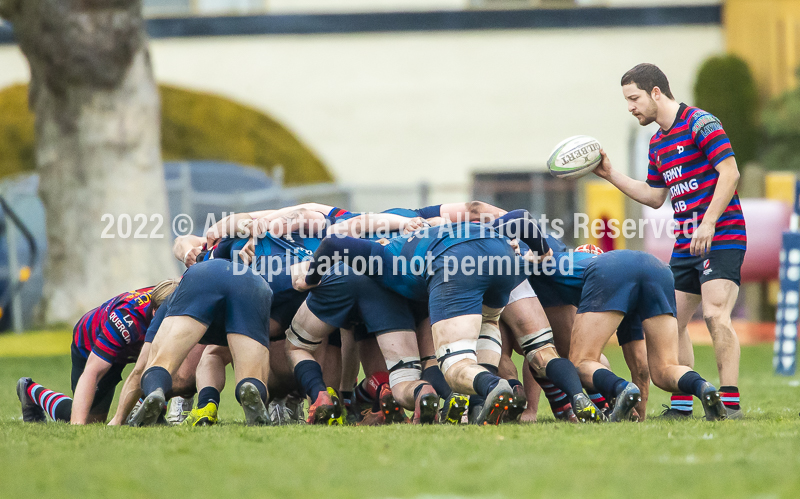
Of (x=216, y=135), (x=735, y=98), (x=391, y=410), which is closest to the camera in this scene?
(x=391, y=410)

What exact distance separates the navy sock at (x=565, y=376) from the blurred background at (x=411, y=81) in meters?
13.9

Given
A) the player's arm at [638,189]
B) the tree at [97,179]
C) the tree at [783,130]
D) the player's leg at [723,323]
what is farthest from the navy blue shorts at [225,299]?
the tree at [783,130]

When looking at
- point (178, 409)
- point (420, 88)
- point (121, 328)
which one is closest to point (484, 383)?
point (178, 409)

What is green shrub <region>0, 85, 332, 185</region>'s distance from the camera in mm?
18984

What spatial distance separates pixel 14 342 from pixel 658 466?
1030cm

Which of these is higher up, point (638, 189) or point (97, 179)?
point (97, 179)

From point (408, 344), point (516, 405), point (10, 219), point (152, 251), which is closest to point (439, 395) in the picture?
point (408, 344)

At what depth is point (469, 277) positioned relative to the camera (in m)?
4.70

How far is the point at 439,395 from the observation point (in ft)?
16.8

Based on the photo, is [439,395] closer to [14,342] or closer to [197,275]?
[197,275]

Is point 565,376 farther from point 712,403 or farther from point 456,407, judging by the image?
point 712,403

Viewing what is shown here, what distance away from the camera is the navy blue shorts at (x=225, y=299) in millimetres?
4793

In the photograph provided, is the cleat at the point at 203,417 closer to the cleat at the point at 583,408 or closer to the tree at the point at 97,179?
the cleat at the point at 583,408

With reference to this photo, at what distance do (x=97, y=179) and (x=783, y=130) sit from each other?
11953 mm
